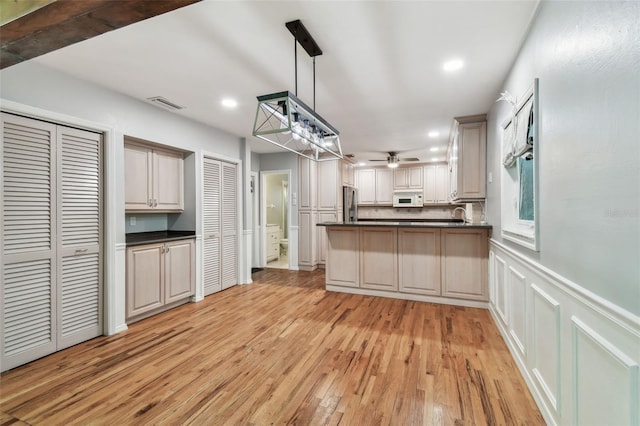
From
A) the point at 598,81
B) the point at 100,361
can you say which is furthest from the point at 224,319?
the point at 598,81

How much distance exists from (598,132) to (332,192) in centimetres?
515

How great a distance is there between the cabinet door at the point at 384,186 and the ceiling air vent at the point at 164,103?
5299 millimetres

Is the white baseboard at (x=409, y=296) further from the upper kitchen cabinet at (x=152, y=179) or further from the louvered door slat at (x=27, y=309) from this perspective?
the louvered door slat at (x=27, y=309)

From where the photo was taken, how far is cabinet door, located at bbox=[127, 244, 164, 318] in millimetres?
3146

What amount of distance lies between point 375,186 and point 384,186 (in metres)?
0.24

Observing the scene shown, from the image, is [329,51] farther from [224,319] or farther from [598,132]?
[224,319]

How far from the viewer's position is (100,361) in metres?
2.39

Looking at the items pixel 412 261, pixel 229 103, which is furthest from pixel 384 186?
pixel 229 103

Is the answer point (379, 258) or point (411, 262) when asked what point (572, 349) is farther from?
point (379, 258)

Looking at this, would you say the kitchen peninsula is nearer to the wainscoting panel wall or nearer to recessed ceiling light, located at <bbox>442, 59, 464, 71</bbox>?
the wainscoting panel wall

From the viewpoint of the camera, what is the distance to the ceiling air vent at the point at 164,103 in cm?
322

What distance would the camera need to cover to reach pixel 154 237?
3609 millimetres

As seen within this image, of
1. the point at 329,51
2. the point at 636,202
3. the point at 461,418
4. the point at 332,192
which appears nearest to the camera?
the point at 636,202

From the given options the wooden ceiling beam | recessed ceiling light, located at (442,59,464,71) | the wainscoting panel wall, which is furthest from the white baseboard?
the wooden ceiling beam
